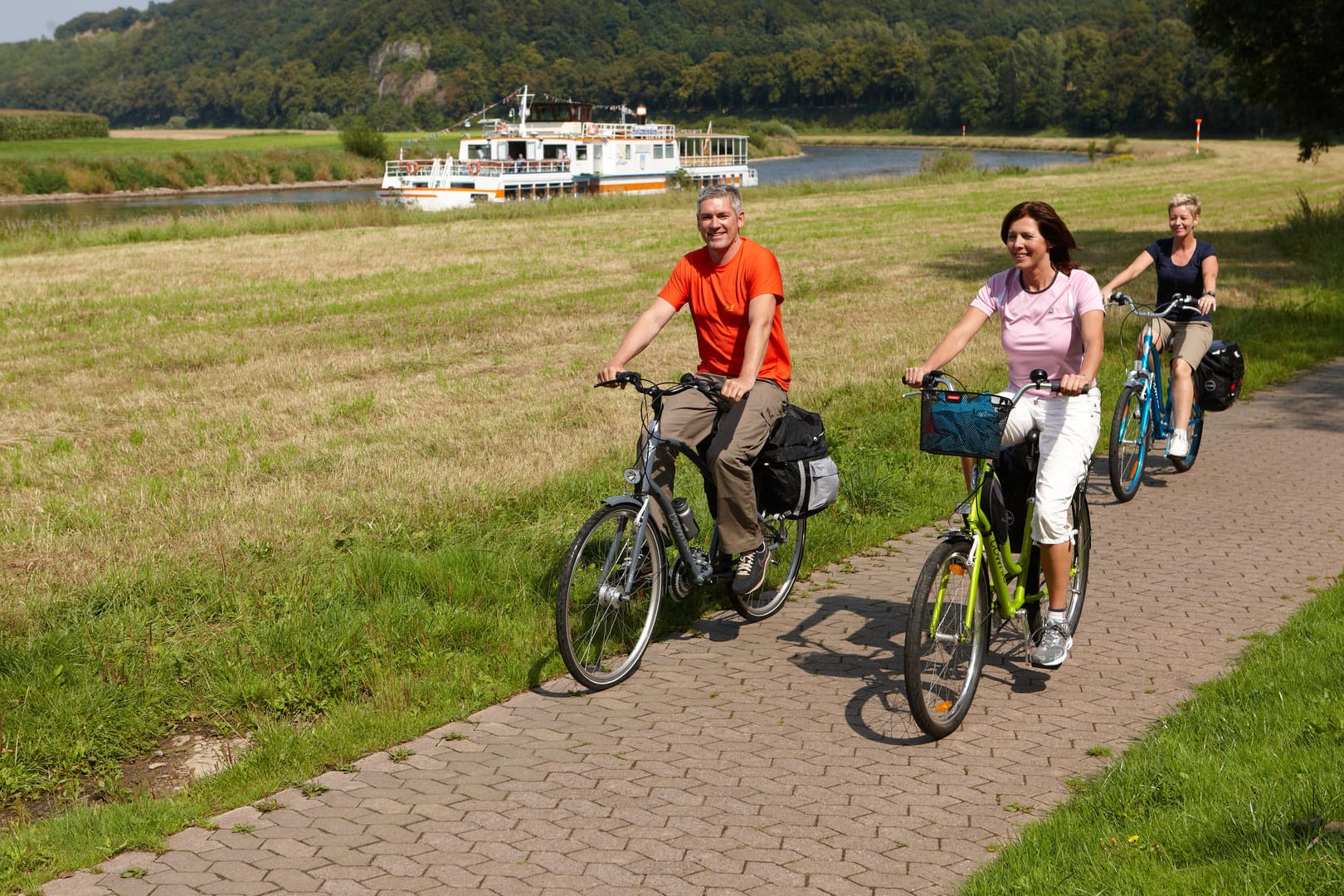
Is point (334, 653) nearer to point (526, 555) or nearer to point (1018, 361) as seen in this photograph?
point (526, 555)

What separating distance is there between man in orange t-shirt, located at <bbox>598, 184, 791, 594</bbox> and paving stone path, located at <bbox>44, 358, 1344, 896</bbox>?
78 cm

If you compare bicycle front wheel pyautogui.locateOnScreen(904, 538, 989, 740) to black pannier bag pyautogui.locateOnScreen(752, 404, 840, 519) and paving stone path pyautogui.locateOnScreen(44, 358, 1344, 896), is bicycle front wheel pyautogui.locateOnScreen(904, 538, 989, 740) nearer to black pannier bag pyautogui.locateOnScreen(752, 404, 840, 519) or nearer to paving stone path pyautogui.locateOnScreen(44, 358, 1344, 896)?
paving stone path pyautogui.locateOnScreen(44, 358, 1344, 896)

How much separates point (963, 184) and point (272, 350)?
41.4m

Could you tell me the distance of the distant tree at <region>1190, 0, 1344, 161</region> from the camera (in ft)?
72.0

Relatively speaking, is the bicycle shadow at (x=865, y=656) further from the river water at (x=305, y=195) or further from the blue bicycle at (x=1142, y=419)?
the river water at (x=305, y=195)

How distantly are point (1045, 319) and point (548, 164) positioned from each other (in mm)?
51423

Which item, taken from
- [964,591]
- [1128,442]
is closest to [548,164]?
[1128,442]

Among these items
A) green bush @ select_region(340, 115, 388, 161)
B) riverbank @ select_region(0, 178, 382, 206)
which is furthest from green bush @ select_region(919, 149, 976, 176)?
green bush @ select_region(340, 115, 388, 161)

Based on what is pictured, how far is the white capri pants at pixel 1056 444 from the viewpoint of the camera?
5531 mm

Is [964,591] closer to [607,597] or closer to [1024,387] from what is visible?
[1024,387]

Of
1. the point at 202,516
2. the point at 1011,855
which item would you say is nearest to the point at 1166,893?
the point at 1011,855

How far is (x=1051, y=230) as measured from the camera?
554 cm

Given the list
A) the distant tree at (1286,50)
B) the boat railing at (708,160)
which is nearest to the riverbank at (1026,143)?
the boat railing at (708,160)

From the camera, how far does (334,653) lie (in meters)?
5.80
